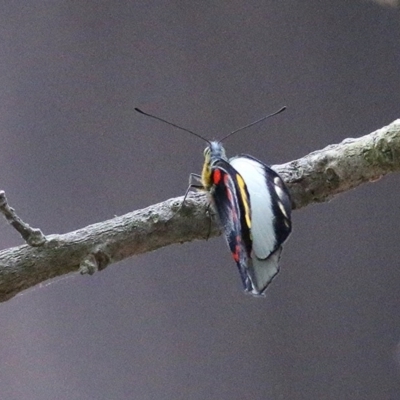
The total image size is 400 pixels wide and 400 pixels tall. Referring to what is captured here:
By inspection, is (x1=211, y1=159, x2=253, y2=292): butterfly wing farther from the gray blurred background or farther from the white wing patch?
the gray blurred background

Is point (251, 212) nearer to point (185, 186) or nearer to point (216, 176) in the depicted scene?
point (216, 176)

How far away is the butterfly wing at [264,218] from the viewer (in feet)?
1.74

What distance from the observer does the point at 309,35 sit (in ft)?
4.30

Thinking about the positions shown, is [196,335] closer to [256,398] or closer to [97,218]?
[256,398]

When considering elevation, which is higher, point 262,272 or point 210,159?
point 210,159

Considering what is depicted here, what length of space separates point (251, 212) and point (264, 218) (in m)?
0.01

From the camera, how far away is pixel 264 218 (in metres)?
0.56

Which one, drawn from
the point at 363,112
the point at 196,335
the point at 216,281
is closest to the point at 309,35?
the point at 363,112

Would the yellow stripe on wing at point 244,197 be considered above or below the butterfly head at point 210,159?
below

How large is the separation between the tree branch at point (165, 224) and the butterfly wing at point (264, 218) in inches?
1.9

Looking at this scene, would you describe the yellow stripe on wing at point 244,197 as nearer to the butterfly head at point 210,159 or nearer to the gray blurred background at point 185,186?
the butterfly head at point 210,159

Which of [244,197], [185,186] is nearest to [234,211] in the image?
[244,197]

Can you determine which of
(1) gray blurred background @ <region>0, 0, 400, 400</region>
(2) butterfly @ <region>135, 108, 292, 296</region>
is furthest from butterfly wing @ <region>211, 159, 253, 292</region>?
(1) gray blurred background @ <region>0, 0, 400, 400</region>

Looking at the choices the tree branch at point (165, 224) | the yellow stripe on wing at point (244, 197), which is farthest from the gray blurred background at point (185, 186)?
the yellow stripe on wing at point (244, 197)
